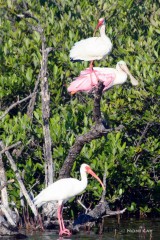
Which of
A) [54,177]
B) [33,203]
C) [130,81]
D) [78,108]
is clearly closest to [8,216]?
[33,203]

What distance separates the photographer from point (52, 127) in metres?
16.2

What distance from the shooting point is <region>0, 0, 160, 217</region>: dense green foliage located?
16.3m

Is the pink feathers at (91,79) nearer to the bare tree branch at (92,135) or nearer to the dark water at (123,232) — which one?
the bare tree branch at (92,135)

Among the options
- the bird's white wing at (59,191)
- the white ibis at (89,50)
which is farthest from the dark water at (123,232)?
the white ibis at (89,50)

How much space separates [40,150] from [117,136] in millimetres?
1525

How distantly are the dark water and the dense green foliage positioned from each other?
0.43 m

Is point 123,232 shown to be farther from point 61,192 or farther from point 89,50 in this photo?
point 89,50

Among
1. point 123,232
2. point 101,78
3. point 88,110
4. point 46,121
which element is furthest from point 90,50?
point 123,232

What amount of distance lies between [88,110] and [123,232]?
248 centimetres

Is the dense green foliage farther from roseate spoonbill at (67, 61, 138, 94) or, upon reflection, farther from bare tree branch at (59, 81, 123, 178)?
bare tree branch at (59, 81, 123, 178)

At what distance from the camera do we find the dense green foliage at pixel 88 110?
641 inches

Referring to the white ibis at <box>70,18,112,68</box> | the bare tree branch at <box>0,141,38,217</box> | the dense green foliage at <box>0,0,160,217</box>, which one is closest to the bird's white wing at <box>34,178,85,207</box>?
the bare tree branch at <box>0,141,38,217</box>

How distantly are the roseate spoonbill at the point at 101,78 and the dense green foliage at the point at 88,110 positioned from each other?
0.51 metres

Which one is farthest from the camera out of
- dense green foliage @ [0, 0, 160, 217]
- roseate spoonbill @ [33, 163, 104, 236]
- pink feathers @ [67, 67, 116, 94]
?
dense green foliage @ [0, 0, 160, 217]
